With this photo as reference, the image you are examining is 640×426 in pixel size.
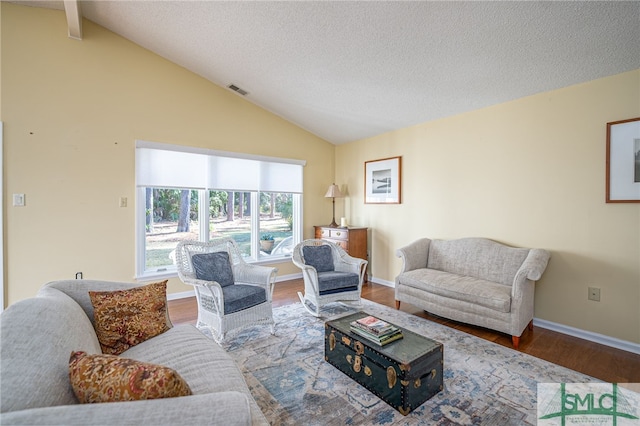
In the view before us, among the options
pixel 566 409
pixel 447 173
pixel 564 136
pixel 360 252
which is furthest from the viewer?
pixel 360 252

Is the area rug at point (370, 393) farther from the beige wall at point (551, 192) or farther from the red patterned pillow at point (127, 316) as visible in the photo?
the beige wall at point (551, 192)

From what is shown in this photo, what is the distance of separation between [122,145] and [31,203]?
1.12 meters

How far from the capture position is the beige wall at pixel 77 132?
3.11m

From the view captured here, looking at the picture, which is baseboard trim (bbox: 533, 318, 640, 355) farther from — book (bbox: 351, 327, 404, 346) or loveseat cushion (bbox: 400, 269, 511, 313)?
book (bbox: 351, 327, 404, 346)

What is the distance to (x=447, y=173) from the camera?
13.1 ft

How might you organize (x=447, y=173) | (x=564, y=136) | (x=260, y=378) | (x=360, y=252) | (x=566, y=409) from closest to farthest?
(x=566, y=409) → (x=260, y=378) → (x=564, y=136) → (x=447, y=173) → (x=360, y=252)

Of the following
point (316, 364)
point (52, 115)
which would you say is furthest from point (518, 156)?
point (52, 115)

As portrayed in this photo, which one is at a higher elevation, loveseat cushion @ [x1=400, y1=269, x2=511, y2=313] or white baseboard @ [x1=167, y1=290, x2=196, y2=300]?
loveseat cushion @ [x1=400, y1=269, x2=511, y2=313]

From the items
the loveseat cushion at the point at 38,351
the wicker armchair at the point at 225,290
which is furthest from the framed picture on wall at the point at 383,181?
the loveseat cushion at the point at 38,351

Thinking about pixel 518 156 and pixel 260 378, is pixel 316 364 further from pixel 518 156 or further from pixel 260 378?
pixel 518 156

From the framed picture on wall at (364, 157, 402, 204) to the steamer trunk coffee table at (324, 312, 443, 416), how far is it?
9.27 ft

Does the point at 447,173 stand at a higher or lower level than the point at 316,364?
higher

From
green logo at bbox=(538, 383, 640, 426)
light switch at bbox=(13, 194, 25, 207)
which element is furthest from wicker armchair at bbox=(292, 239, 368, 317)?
light switch at bbox=(13, 194, 25, 207)

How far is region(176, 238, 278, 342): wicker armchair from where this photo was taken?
265cm
